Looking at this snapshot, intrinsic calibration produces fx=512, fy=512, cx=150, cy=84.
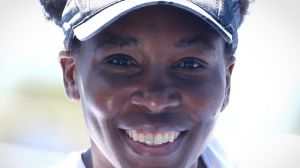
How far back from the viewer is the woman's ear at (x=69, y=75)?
62.2 inches

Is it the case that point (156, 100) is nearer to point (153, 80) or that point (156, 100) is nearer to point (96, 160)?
point (153, 80)

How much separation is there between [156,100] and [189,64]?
17 centimetres

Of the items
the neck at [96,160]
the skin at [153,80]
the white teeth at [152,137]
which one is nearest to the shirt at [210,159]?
the neck at [96,160]

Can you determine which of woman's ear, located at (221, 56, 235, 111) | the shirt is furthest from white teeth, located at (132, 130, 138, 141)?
the shirt

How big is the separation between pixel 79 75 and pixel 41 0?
16.8 inches

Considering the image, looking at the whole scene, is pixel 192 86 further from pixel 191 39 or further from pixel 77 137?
pixel 77 137

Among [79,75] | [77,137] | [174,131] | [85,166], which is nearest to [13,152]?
[77,137]

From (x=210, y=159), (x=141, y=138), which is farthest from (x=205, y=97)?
(x=210, y=159)

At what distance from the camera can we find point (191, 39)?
4.46 feet

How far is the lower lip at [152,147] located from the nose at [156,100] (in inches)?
4.5

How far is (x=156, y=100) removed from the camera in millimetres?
1283

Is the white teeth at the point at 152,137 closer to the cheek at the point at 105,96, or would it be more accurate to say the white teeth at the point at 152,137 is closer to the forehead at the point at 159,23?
the cheek at the point at 105,96

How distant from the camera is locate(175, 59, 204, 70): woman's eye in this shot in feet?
4.50

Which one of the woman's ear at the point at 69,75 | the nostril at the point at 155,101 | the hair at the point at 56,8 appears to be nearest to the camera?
the nostril at the point at 155,101
